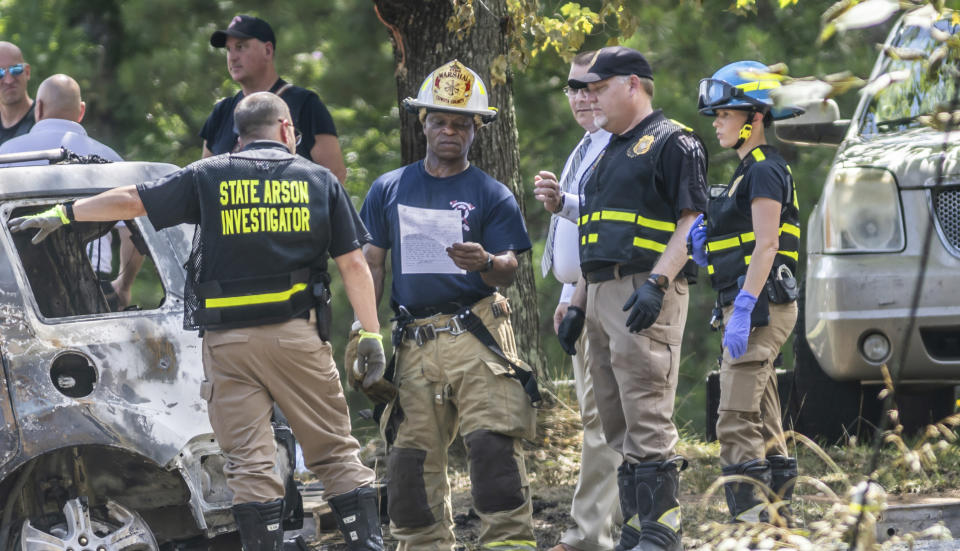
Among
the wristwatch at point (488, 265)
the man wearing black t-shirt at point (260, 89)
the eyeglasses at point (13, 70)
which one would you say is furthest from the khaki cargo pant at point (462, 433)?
the eyeglasses at point (13, 70)

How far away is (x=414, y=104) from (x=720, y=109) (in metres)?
1.24

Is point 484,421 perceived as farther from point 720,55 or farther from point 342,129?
point 342,129

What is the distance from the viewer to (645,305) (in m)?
4.73

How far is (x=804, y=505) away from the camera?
592cm

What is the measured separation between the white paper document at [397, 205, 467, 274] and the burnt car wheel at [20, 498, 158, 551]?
1.46 metres

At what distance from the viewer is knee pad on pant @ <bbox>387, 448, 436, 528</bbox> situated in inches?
206

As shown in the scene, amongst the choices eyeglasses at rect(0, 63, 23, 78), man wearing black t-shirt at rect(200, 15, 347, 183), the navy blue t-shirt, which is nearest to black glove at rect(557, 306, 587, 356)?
the navy blue t-shirt

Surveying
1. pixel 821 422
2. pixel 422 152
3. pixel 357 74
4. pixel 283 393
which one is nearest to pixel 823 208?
pixel 821 422

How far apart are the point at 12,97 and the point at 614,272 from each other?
13.1 ft

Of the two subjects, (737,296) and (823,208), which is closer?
(737,296)

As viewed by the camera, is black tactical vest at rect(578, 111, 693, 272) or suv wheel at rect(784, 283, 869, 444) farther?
suv wheel at rect(784, 283, 869, 444)

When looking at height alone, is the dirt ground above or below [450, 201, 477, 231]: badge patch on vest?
below

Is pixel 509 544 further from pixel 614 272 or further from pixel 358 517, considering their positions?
pixel 614 272

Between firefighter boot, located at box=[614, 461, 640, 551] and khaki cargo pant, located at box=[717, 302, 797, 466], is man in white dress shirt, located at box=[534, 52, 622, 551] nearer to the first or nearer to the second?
firefighter boot, located at box=[614, 461, 640, 551]
